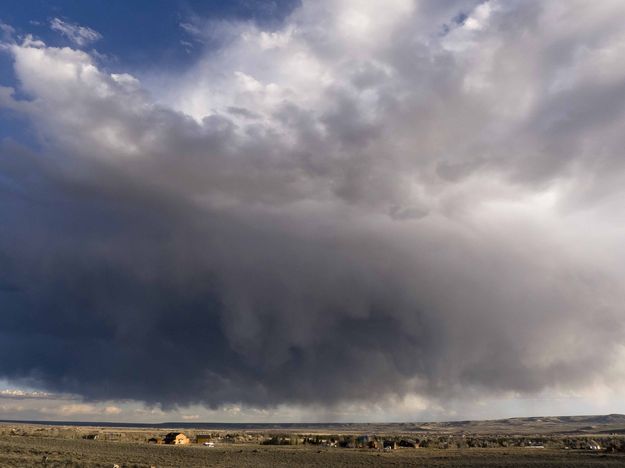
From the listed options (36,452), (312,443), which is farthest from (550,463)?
(36,452)

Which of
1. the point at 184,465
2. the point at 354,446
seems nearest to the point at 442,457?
the point at 354,446

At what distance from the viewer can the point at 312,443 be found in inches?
4373

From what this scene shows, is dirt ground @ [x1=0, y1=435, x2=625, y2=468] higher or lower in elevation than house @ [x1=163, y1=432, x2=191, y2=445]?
lower

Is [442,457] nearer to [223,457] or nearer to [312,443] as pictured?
[223,457]

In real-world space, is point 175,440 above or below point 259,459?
above

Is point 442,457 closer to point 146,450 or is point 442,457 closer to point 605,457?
point 605,457

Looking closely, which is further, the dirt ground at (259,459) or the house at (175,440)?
the house at (175,440)

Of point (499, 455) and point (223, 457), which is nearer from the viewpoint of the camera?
point (223, 457)

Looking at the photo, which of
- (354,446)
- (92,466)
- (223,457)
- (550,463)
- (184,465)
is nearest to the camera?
(92,466)

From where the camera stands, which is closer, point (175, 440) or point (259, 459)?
point (259, 459)

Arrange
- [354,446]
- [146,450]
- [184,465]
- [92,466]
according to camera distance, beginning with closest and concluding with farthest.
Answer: [92,466], [184,465], [146,450], [354,446]

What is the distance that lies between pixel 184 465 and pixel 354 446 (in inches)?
2060

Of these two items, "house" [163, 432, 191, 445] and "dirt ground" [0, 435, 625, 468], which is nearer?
"dirt ground" [0, 435, 625, 468]

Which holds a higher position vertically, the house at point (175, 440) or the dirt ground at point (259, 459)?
→ the house at point (175, 440)
